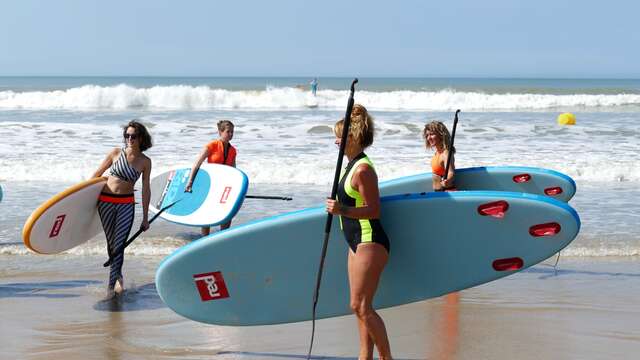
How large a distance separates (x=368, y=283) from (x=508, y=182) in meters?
2.98

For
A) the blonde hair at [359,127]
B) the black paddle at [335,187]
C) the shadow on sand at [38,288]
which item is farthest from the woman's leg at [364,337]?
the shadow on sand at [38,288]

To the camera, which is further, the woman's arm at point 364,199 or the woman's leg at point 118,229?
the woman's leg at point 118,229

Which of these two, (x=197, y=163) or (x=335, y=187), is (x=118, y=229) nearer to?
(x=197, y=163)

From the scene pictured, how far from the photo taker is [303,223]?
416 cm

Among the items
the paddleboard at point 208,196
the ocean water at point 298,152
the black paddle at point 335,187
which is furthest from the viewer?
the ocean water at point 298,152

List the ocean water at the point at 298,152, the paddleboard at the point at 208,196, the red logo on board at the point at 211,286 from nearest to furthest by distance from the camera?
the red logo on board at the point at 211,286 → the paddleboard at the point at 208,196 → the ocean water at the point at 298,152

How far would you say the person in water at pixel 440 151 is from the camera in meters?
5.75

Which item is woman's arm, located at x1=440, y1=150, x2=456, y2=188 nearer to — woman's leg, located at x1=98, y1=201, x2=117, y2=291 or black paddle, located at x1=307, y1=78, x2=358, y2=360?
black paddle, located at x1=307, y1=78, x2=358, y2=360

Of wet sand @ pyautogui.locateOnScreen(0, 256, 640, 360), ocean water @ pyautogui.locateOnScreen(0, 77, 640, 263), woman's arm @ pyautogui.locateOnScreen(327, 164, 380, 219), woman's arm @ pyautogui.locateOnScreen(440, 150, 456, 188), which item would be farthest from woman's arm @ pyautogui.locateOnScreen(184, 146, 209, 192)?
woman's arm @ pyautogui.locateOnScreen(327, 164, 380, 219)

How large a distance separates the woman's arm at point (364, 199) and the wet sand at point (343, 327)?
1.16 metres

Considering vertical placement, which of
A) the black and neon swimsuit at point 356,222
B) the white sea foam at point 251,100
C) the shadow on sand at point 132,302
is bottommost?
the white sea foam at point 251,100

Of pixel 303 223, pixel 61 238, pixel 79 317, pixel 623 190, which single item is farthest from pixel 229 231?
pixel 623 190

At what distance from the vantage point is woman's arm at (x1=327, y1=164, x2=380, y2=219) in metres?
3.49

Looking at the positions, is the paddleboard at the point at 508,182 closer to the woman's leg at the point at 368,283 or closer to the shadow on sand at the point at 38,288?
the shadow on sand at the point at 38,288
